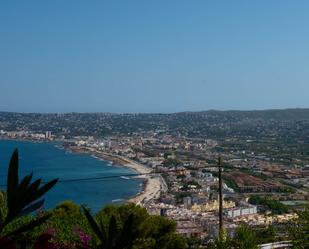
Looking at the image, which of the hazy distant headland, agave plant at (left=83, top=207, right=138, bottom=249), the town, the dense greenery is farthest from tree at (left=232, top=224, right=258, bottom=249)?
the hazy distant headland

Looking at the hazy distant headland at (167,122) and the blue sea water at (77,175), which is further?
the hazy distant headland at (167,122)

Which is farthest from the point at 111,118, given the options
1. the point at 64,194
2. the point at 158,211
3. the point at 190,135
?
the point at 158,211

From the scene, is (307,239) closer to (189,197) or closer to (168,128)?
(189,197)

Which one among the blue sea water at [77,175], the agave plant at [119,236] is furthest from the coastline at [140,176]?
the agave plant at [119,236]

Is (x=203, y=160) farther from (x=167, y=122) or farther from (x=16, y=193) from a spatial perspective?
(x=167, y=122)

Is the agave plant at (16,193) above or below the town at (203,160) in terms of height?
above

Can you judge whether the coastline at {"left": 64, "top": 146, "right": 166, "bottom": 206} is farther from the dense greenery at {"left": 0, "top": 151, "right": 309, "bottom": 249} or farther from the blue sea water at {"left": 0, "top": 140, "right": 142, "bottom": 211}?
the dense greenery at {"left": 0, "top": 151, "right": 309, "bottom": 249}

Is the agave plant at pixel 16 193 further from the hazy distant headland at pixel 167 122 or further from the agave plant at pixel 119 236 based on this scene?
the hazy distant headland at pixel 167 122
